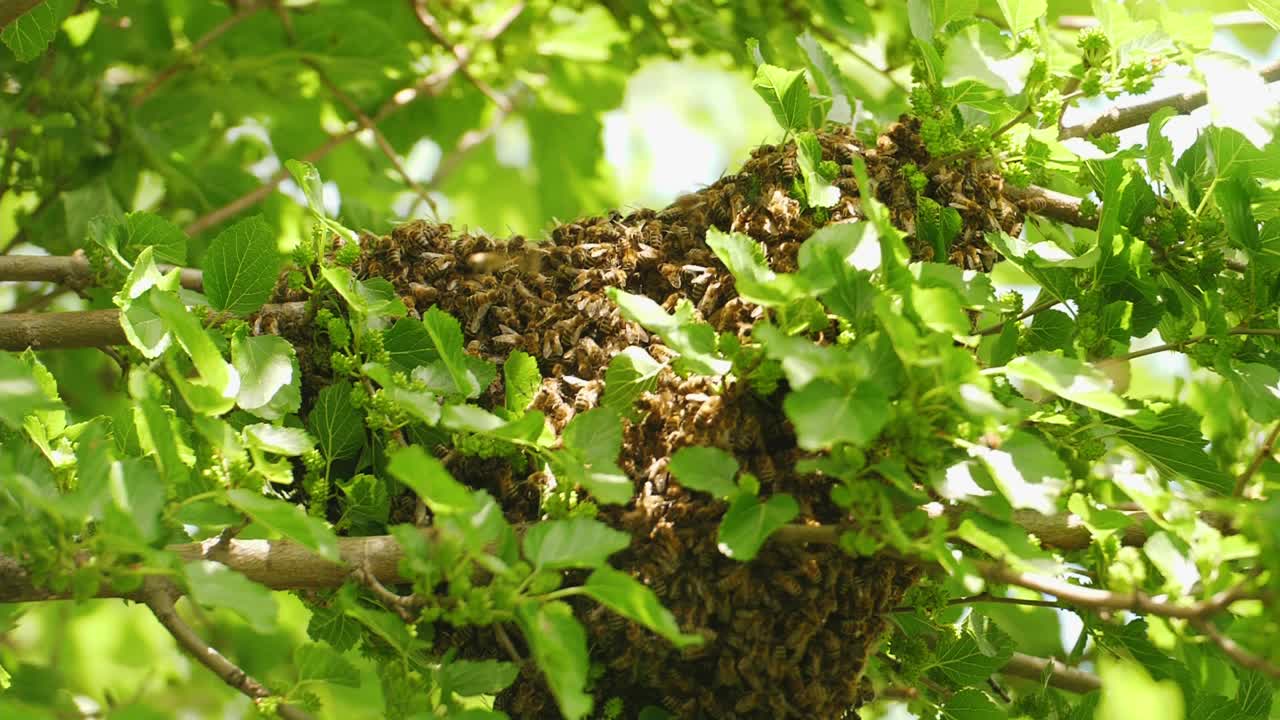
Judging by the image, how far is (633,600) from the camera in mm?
968

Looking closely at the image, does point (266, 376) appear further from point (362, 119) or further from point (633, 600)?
point (362, 119)

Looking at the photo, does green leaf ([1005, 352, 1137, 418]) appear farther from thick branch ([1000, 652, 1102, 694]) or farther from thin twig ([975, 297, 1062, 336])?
thick branch ([1000, 652, 1102, 694])

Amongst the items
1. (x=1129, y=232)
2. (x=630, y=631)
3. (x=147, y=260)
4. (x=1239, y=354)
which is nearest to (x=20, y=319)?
(x=147, y=260)

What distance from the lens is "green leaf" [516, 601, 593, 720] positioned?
929 millimetres

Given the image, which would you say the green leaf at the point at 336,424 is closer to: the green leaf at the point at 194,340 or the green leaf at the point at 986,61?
the green leaf at the point at 194,340

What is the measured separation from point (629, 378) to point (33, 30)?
35.0 inches

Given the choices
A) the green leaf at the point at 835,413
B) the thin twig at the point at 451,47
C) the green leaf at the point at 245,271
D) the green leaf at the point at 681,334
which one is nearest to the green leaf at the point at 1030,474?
the green leaf at the point at 835,413

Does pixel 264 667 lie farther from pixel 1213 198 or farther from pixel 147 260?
pixel 1213 198

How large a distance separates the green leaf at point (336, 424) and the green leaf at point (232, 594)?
0.34 meters

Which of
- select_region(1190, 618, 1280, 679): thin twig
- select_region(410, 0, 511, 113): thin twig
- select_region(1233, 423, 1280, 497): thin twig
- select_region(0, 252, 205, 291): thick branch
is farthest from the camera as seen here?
select_region(410, 0, 511, 113): thin twig

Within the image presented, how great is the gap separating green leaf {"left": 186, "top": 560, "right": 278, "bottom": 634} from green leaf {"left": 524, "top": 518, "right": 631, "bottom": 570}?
222 millimetres

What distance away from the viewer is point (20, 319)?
152 centimetres

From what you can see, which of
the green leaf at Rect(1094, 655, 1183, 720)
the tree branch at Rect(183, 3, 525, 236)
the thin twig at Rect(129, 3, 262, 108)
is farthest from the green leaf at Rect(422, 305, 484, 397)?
the green leaf at Rect(1094, 655, 1183, 720)

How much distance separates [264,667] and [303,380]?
1.26 meters
